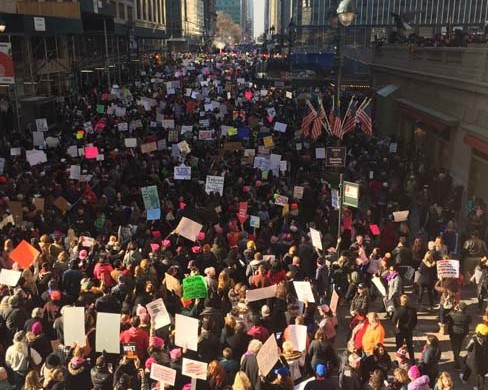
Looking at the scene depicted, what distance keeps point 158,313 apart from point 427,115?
16.7 metres

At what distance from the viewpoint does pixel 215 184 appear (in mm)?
14680

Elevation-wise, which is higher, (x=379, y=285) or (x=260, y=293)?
(x=260, y=293)

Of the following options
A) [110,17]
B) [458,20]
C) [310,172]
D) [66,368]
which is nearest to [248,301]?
[66,368]

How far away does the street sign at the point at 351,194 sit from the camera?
11.7m

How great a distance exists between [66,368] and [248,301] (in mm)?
2996

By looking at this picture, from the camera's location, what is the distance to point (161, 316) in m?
8.55

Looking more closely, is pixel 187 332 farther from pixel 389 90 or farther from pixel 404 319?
pixel 389 90

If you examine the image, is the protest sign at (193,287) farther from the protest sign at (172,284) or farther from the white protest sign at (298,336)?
the white protest sign at (298,336)

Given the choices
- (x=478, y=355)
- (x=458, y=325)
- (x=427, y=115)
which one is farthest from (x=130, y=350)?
(x=427, y=115)

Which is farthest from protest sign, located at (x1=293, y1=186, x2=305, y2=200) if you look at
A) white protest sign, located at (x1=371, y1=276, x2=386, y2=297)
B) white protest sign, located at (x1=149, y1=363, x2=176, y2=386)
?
white protest sign, located at (x1=149, y1=363, x2=176, y2=386)

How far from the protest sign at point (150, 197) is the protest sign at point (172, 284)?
4.01m

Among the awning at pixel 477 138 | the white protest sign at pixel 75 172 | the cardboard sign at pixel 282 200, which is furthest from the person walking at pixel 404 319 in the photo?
the white protest sign at pixel 75 172

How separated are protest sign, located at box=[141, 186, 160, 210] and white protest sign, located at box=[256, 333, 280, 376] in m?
6.67

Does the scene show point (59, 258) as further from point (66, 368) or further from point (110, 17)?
point (110, 17)
